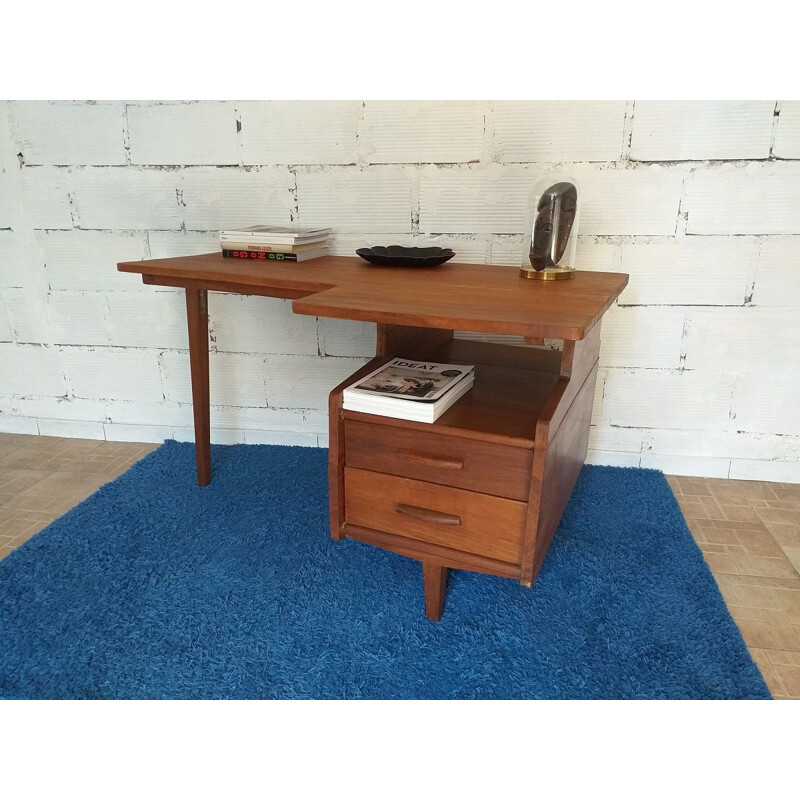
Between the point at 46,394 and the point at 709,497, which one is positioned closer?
the point at 709,497

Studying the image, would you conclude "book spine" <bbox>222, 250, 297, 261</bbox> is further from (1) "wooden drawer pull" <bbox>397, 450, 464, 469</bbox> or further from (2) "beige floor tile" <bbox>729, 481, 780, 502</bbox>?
(2) "beige floor tile" <bbox>729, 481, 780, 502</bbox>

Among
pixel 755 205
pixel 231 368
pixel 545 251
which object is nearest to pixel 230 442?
pixel 231 368

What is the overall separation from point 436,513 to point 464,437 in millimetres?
196

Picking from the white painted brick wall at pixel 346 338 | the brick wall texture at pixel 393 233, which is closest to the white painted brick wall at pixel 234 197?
the brick wall texture at pixel 393 233

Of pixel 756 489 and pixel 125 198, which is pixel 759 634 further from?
pixel 125 198

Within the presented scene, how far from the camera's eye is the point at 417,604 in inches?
65.9

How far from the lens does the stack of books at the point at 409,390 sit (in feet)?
4.58

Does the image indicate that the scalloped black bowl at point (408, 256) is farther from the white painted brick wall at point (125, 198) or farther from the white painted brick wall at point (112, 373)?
the white painted brick wall at point (112, 373)

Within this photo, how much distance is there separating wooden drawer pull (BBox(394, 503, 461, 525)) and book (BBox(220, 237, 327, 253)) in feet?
3.12

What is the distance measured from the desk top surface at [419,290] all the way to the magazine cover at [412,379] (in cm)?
18

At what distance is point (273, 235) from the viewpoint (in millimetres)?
2021

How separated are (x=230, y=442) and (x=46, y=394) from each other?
2.64 ft

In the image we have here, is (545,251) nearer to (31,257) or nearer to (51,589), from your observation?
(51,589)

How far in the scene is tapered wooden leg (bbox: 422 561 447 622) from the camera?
1553mm
